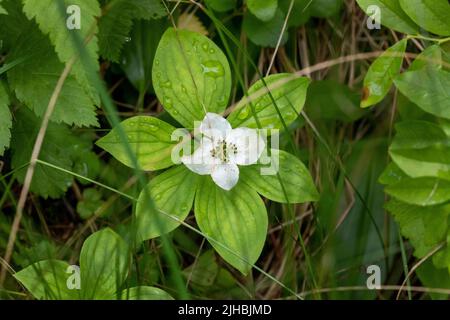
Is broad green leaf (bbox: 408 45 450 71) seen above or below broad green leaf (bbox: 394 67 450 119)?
above

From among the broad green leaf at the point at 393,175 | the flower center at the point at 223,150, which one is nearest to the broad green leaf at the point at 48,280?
the flower center at the point at 223,150

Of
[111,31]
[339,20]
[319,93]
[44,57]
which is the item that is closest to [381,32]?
[339,20]

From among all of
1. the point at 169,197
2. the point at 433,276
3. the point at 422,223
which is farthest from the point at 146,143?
the point at 433,276

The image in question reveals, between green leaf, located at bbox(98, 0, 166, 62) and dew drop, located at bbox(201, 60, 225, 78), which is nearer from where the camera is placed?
dew drop, located at bbox(201, 60, 225, 78)

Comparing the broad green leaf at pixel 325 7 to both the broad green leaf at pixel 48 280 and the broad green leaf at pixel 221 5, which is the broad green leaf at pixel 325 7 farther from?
the broad green leaf at pixel 48 280

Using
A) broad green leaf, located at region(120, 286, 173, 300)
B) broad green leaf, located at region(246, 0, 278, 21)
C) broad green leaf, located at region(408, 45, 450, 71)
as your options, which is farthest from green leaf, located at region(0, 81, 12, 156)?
broad green leaf, located at region(408, 45, 450, 71)

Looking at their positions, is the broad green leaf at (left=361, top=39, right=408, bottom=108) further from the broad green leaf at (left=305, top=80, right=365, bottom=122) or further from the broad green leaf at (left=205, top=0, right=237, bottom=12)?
the broad green leaf at (left=205, top=0, right=237, bottom=12)
